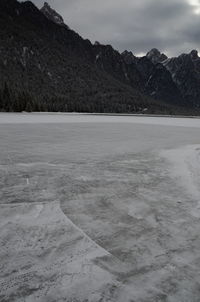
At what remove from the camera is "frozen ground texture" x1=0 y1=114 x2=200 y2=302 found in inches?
142

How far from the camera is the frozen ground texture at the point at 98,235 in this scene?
11.8 ft

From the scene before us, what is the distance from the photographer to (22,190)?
6996mm

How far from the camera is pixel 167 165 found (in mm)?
10617

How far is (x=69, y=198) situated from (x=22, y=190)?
1.19m

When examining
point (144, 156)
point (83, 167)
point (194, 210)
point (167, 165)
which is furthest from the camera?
point (144, 156)

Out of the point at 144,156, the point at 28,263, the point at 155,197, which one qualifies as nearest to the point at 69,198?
the point at 155,197

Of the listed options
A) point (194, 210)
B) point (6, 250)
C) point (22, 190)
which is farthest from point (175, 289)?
point (22, 190)

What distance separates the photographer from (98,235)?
16.1ft

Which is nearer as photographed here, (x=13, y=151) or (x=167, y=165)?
(x=167, y=165)

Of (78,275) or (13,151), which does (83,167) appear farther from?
(78,275)

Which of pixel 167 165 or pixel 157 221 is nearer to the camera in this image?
pixel 157 221

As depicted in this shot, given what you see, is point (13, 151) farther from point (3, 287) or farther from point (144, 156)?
point (3, 287)

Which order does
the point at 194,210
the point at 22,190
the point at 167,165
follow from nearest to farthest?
the point at 194,210 < the point at 22,190 < the point at 167,165

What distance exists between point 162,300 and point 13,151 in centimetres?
998
